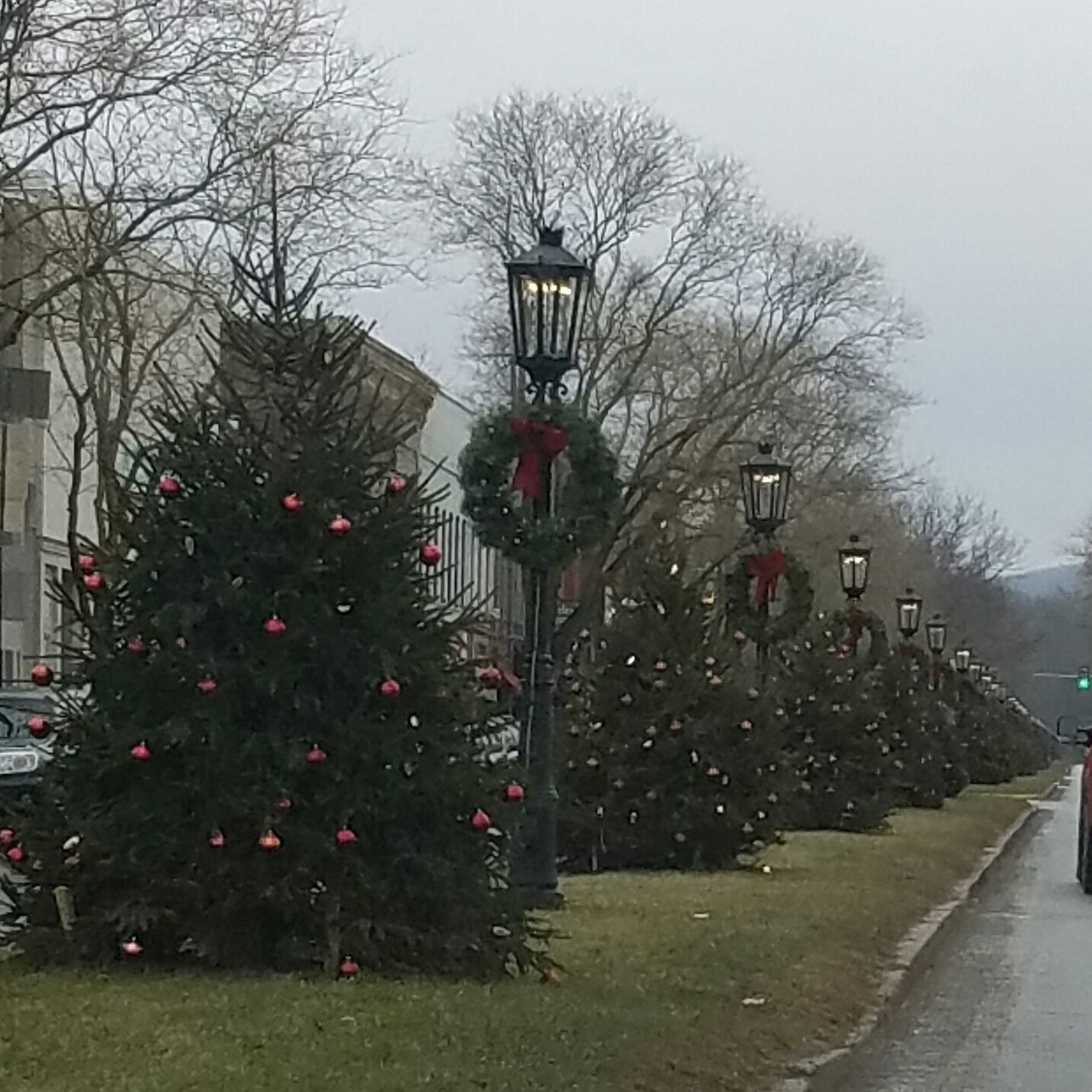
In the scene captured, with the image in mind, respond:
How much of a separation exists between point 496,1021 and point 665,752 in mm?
11328

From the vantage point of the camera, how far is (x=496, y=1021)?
9492 millimetres

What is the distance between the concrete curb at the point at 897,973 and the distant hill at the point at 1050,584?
336 ft

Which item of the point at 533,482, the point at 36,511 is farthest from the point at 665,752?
the point at 36,511

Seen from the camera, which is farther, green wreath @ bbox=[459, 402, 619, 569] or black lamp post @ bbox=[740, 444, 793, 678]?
black lamp post @ bbox=[740, 444, 793, 678]

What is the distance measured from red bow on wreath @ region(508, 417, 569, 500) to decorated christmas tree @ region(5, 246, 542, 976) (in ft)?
10.6

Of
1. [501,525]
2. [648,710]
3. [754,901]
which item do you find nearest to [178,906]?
[501,525]

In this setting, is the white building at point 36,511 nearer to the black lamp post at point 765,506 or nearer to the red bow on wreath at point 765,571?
the red bow on wreath at point 765,571

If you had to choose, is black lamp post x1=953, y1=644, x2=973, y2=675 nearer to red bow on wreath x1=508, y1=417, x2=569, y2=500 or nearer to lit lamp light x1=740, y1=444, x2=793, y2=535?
lit lamp light x1=740, y1=444, x2=793, y2=535

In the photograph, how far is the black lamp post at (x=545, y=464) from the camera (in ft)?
48.4

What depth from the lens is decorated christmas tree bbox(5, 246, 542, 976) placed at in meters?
10.7

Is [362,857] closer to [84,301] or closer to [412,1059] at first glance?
[412,1059]

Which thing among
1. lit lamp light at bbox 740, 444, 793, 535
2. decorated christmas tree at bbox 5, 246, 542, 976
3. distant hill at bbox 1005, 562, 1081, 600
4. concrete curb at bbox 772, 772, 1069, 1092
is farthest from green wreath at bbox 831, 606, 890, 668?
distant hill at bbox 1005, 562, 1081, 600

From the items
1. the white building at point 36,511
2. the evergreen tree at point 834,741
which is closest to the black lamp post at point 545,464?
the evergreen tree at point 834,741

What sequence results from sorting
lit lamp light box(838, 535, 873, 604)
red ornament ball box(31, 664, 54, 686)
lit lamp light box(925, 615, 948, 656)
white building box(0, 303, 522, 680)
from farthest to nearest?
lit lamp light box(925, 615, 948, 656) < white building box(0, 303, 522, 680) < lit lamp light box(838, 535, 873, 604) < red ornament ball box(31, 664, 54, 686)
